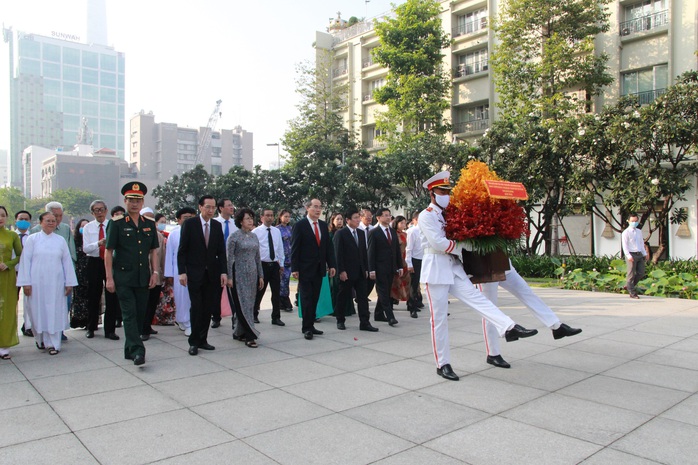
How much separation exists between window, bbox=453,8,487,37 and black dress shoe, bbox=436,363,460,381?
30124mm

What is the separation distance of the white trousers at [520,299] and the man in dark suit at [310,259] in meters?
2.62

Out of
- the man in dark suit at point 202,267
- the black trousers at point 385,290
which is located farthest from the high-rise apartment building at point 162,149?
the man in dark suit at point 202,267

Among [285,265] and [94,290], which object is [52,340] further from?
[285,265]

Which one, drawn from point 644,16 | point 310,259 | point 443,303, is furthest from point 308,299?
point 644,16

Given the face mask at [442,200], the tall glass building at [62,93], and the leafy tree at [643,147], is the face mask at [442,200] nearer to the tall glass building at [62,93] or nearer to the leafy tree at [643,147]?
the leafy tree at [643,147]

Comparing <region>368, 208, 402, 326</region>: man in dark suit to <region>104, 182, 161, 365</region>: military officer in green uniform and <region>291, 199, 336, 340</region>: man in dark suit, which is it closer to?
<region>291, 199, 336, 340</region>: man in dark suit

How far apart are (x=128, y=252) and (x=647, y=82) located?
25323 mm

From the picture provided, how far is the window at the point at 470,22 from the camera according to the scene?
32000 mm

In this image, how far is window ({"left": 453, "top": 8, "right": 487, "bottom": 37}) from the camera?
105 feet

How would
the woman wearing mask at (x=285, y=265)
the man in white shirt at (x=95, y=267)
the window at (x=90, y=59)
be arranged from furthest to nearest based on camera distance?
the window at (x=90, y=59), the woman wearing mask at (x=285, y=265), the man in white shirt at (x=95, y=267)

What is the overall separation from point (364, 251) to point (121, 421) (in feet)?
16.9

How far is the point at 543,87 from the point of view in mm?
25172

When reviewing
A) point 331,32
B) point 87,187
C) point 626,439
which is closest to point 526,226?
point 626,439

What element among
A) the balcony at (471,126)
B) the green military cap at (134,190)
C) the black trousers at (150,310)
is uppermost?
the balcony at (471,126)
